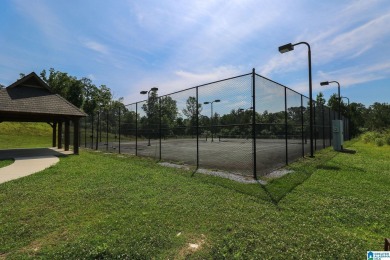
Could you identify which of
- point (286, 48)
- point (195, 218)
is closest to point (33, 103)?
point (195, 218)

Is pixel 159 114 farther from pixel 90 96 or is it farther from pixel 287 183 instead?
pixel 90 96

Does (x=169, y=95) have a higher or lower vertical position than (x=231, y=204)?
higher

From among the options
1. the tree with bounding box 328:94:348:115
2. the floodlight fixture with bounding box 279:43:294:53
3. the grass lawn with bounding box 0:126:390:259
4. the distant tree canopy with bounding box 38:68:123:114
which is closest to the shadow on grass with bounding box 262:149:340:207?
the grass lawn with bounding box 0:126:390:259

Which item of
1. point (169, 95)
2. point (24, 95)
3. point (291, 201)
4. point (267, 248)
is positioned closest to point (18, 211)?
point (267, 248)

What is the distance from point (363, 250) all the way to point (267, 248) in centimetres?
113

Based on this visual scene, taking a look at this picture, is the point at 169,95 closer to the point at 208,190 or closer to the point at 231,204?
the point at 208,190

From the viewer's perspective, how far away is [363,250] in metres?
2.66

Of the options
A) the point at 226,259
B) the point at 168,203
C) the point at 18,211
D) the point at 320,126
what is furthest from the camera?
the point at 320,126

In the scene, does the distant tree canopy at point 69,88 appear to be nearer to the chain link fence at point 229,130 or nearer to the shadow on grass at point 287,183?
the chain link fence at point 229,130

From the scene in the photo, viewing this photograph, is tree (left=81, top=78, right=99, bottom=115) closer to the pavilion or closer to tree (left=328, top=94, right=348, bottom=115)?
the pavilion

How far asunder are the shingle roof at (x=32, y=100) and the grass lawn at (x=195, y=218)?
7729 mm

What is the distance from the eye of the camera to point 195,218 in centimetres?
370

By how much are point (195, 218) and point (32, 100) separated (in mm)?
13932

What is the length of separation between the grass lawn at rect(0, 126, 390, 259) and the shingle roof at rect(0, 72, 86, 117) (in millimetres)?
7729
